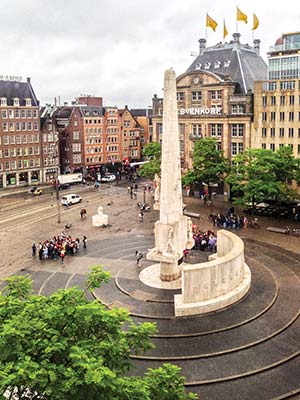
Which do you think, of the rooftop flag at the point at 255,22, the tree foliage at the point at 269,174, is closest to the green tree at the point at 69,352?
the tree foliage at the point at 269,174

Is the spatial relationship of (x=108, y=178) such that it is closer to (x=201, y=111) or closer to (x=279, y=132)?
(x=201, y=111)

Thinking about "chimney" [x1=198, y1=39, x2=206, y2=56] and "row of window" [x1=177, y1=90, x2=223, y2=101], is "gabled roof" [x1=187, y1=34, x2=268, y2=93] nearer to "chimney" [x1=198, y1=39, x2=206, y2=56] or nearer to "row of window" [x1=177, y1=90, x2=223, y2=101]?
"chimney" [x1=198, y1=39, x2=206, y2=56]

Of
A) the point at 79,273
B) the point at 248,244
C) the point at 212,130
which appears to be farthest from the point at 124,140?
the point at 79,273

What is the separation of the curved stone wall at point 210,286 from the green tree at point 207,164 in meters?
30.9

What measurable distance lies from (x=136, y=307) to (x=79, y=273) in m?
7.86

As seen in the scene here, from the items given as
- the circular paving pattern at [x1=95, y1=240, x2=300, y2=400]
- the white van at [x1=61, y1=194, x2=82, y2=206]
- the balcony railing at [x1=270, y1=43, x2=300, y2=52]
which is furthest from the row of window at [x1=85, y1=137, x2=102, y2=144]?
the circular paving pattern at [x1=95, y1=240, x2=300, y2=400]

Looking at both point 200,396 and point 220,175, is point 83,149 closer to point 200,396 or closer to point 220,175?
point 220,175

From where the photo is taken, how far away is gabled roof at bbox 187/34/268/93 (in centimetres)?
6612

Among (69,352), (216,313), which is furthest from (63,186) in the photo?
(69,352)

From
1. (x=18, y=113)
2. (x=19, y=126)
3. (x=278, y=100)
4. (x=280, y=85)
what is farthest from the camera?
(x=19, y=126)

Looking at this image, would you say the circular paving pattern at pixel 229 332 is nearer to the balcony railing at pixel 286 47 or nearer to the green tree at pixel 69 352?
the green tree at pixel 69 352

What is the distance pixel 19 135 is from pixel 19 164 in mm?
5210

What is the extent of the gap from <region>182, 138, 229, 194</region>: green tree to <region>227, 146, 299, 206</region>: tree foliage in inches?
275

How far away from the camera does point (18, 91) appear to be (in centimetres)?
8125
